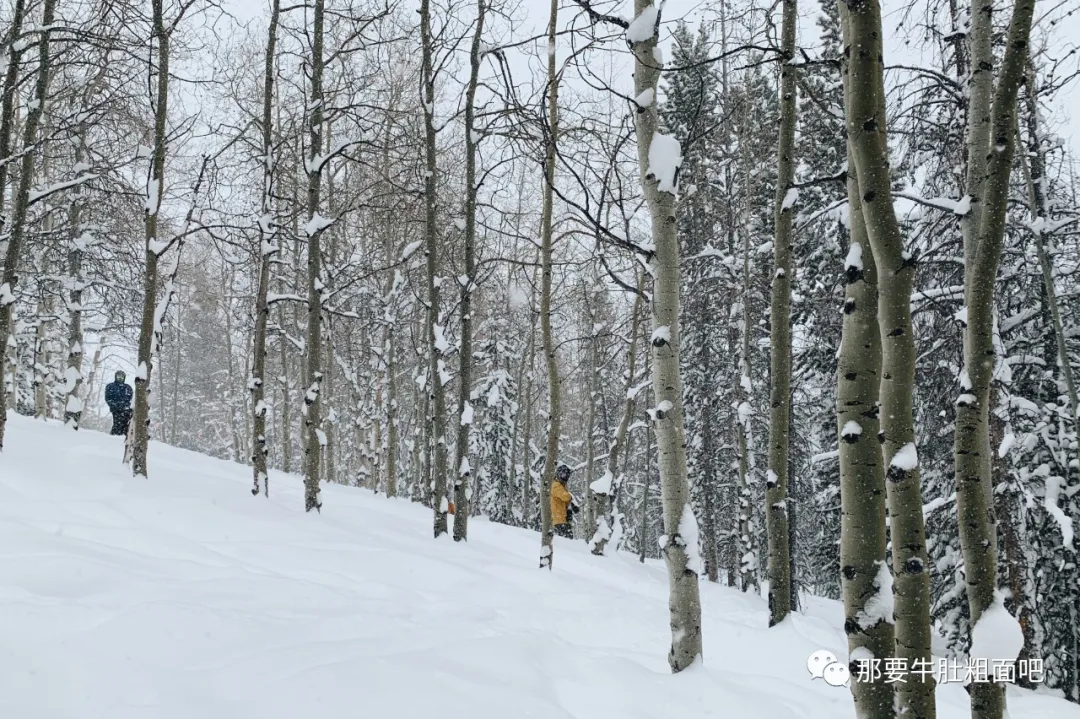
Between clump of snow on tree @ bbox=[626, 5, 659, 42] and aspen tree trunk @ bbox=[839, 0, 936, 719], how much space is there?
1.51 metres

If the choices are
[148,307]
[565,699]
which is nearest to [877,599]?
[565,699]

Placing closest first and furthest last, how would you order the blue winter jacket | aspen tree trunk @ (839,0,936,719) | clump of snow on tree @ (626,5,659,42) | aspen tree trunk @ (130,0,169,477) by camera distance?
1. aspen tree trunk @ (839,0,936,719)
2. clump of snow on tree @ (626,5,659,42)
3. aspen tree trunk @ (130,0,169,477)
4. the blue winter jacket

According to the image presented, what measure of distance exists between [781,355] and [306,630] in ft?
18.5

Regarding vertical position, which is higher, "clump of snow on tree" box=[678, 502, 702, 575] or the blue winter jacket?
the blue winter jacket

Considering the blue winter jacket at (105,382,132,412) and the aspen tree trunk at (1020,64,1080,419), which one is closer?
the aspen tree trunk at (1020,64,1080,419)

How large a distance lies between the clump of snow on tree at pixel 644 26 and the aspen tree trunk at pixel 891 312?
1507 mm

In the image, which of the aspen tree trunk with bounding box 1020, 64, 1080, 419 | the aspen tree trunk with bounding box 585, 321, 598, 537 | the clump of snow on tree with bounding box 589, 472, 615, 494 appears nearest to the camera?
the aspen tree trunk with bounding box 1020, 64, 1080, 419

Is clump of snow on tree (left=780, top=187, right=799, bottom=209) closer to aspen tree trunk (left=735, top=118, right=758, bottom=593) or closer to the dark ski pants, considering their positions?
aspen tree trunk (left=735, top=118, right=758, bottom=593)

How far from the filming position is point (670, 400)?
4633 mm

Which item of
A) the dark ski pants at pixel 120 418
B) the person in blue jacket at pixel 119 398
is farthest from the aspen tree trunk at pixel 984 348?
the dark ski pants at pixel 120 418

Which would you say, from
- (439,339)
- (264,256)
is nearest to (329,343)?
(264,256)

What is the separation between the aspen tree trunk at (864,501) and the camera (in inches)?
130

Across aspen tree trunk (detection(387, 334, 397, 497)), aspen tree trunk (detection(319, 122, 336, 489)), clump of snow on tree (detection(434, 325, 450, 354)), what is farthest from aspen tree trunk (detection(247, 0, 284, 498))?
aspen tree trunk (detection(387, 334, 397, 497))

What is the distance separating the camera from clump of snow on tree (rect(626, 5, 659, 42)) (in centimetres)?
449
